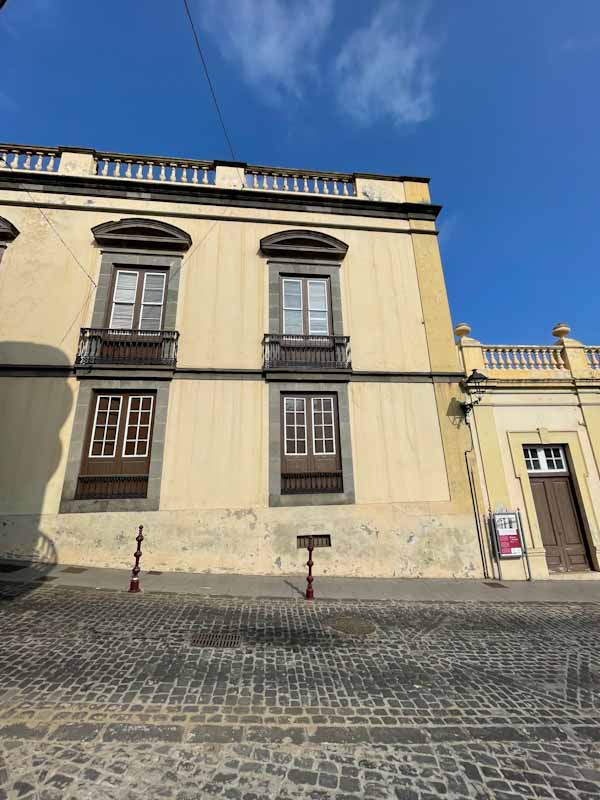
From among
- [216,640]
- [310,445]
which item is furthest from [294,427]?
[216,640]

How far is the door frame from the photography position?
9.01m

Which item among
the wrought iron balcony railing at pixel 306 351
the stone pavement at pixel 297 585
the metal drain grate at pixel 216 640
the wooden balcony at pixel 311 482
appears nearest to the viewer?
the metal drain grate at pixel 216 640

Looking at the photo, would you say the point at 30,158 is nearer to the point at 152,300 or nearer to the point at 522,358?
the point at 152,300

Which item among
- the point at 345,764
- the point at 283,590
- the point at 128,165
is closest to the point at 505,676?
the point at 345,764

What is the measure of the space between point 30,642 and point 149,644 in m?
1.41

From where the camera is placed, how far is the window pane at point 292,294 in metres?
10.3

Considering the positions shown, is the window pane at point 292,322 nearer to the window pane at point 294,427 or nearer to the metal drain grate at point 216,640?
the window pane at point 294,427

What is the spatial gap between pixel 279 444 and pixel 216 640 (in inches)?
189

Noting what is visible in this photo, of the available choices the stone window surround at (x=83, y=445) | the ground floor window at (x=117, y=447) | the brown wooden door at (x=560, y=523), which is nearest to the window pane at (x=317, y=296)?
the stone window surround at (x=83, y=445)

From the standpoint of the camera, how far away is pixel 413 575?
8320 mm

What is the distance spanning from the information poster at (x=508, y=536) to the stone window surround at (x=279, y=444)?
3742mm

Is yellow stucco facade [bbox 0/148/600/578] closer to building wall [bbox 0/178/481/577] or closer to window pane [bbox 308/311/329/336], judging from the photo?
building wall [bbox 0/178/481/577]

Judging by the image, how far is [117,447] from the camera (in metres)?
8.59

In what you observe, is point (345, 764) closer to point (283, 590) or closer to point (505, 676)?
point (505, 676)
